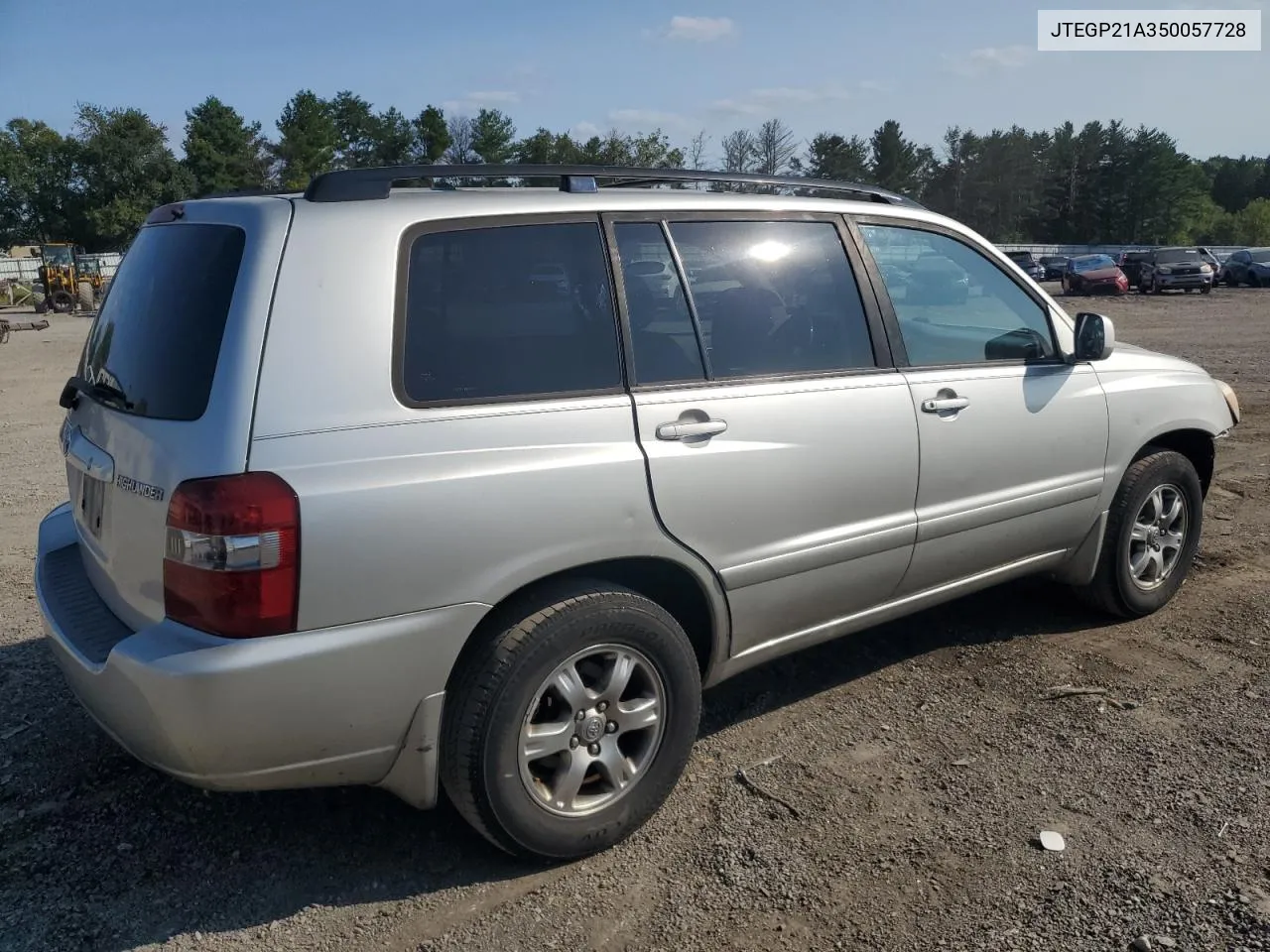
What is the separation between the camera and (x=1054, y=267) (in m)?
47.2

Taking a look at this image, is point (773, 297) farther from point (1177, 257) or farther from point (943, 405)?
point (1177, 257)

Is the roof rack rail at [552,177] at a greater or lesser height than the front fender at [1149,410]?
greater

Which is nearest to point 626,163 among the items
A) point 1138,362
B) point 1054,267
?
point 1054,267

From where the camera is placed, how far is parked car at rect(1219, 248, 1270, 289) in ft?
121

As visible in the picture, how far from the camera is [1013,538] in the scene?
161 inches

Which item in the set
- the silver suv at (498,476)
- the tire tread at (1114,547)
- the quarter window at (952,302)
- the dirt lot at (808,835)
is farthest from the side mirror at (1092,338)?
the dirt lot at (808,835)

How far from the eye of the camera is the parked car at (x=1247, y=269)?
121 ft

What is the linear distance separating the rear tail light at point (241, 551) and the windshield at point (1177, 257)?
37763 millimetres

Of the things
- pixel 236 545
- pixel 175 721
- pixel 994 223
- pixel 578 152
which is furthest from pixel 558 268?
pixel 994 223

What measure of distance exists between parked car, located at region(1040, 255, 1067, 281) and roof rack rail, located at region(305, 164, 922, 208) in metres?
44.2

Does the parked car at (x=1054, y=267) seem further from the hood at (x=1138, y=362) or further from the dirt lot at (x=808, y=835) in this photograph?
the dirt lot at (x=808, y=835)

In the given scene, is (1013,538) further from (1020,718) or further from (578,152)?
(578,152)

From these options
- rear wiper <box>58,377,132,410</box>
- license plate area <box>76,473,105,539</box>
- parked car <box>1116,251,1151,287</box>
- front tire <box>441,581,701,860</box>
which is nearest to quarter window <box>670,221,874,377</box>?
front tire <box>441,581,701,860</box>

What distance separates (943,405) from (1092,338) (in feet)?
3.05
